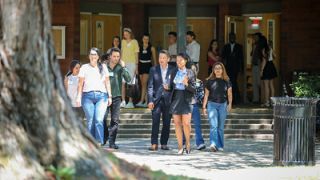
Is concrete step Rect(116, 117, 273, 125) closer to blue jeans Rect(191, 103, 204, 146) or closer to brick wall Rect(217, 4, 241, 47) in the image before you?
blue jeans Rect(191, 103, 204, 146)

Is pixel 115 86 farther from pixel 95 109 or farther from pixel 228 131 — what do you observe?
pixel 228 131

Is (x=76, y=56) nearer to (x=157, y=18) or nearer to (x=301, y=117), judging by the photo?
(x=157, y=18)

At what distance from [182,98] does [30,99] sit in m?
8.76

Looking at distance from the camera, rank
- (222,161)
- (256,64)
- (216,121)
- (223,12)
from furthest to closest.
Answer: (223,12), (256,64), (216,121), (222,161)

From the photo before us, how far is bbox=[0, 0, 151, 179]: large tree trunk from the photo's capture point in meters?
5.28

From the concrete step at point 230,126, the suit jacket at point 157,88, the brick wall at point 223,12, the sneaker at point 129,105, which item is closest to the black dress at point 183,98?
the suit jacket at point 157,88

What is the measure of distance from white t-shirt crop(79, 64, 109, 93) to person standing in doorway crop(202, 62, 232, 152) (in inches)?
81.3

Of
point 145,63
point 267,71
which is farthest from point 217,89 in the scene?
point 267,71

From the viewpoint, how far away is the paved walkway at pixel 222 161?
1088cm

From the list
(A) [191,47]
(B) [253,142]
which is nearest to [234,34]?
(A) [191,47]

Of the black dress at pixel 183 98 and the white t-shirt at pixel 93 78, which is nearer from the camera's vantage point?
the white t-shirt at pixel 93 78

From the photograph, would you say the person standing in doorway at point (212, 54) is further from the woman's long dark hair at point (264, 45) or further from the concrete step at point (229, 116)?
the concrete step at point (229, 116)

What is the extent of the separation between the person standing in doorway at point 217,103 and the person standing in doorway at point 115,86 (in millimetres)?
1498

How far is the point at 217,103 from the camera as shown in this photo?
1480 centimetres
